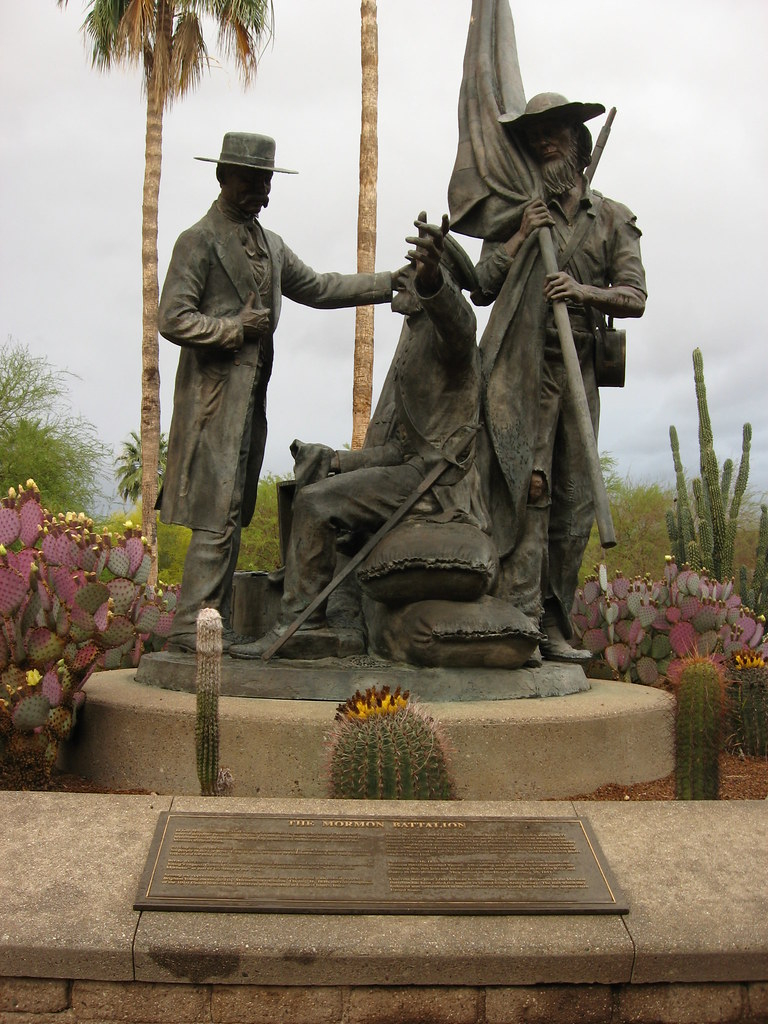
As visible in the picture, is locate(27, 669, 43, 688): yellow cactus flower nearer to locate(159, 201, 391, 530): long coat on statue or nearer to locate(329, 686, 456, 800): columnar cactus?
locate(159, 201, 391, 530): long coat on statue

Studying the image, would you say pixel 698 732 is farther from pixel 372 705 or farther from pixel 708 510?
pixel 708 510

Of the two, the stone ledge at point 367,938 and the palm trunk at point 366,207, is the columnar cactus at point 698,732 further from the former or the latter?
the palm trunk at point 366,207

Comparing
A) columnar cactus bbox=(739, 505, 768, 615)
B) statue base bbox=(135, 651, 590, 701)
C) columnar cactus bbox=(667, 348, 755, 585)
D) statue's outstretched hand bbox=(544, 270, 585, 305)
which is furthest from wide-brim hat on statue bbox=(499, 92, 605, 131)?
columnar cactus bbox=(739, 505, 768, 615)

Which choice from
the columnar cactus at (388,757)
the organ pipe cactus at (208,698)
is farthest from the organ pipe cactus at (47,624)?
the columnar cactus at (388,757)

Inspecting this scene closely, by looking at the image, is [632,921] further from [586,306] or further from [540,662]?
[586,306]

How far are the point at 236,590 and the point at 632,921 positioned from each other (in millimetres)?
3695

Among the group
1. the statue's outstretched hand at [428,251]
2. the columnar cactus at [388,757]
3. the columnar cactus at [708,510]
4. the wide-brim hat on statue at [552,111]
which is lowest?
the columnar cactus at [388,757]

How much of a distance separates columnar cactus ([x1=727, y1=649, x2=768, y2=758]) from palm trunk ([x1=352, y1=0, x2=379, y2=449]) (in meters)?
7.80

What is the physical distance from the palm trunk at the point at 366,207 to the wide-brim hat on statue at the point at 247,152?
838 centimetres

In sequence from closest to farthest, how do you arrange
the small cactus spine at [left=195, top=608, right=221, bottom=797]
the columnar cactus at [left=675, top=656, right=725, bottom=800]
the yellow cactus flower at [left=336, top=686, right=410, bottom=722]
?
the small cactus spine at [left=195, top=608, right=221, bottom=797] → the yellow cactus flower at [left=336, top=686, right=410, bottom=722] → the columnar cactus at [left=675, top=656, right=725, bottom=800]

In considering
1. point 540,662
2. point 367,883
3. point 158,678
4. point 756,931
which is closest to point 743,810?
point 756,931

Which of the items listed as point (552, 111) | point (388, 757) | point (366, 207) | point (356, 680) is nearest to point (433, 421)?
point (356, 680)

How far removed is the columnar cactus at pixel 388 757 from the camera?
3998mm

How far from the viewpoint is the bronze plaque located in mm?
3152
